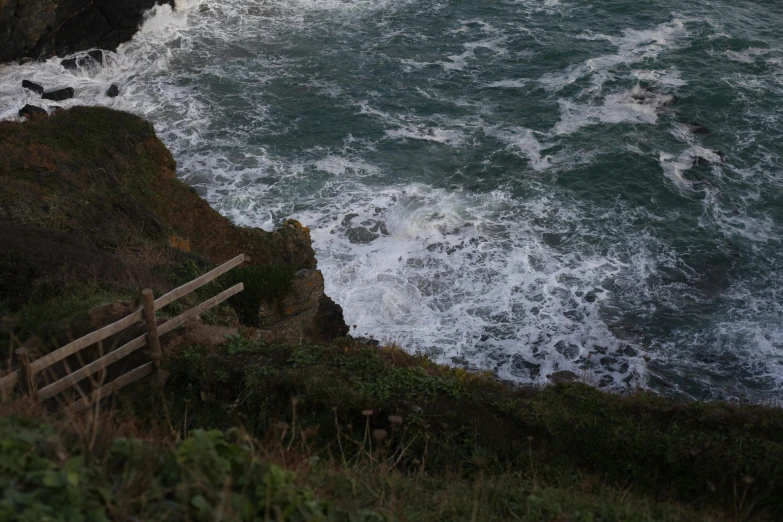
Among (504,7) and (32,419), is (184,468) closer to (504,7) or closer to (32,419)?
(32,419)

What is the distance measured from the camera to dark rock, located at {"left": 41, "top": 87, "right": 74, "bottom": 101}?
29.2 m

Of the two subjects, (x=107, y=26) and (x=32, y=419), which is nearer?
(x=32, y=419)

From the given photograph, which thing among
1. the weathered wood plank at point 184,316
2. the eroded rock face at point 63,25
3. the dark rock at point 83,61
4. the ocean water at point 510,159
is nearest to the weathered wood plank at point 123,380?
the weathered wood plank at point 184,316

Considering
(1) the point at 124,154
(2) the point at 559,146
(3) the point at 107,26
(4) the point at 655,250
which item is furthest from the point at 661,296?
(3) the point at 107,26

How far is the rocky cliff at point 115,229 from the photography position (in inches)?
503

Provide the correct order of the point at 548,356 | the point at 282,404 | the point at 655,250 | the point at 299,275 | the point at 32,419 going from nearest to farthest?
1. the point at 32,419
2. the point at 282,404
3. the point at 299,275
4. the point at 548,356
5. the point at 655,250

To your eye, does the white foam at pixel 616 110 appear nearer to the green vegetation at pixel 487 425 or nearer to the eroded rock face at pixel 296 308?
the eroded rock face at pixel 296 308

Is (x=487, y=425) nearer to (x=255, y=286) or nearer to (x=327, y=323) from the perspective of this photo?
(x=255, y=286)

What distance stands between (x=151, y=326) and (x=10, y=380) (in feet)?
6.64

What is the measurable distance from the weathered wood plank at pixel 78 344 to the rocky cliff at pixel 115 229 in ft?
10.3

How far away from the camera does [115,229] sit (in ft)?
52.1

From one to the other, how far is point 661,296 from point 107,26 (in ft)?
90.9

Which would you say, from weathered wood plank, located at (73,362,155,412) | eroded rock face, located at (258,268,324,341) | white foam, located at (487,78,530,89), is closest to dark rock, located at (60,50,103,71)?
white foam, located at (487,78,530,89)

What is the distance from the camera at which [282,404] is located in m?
9.99
